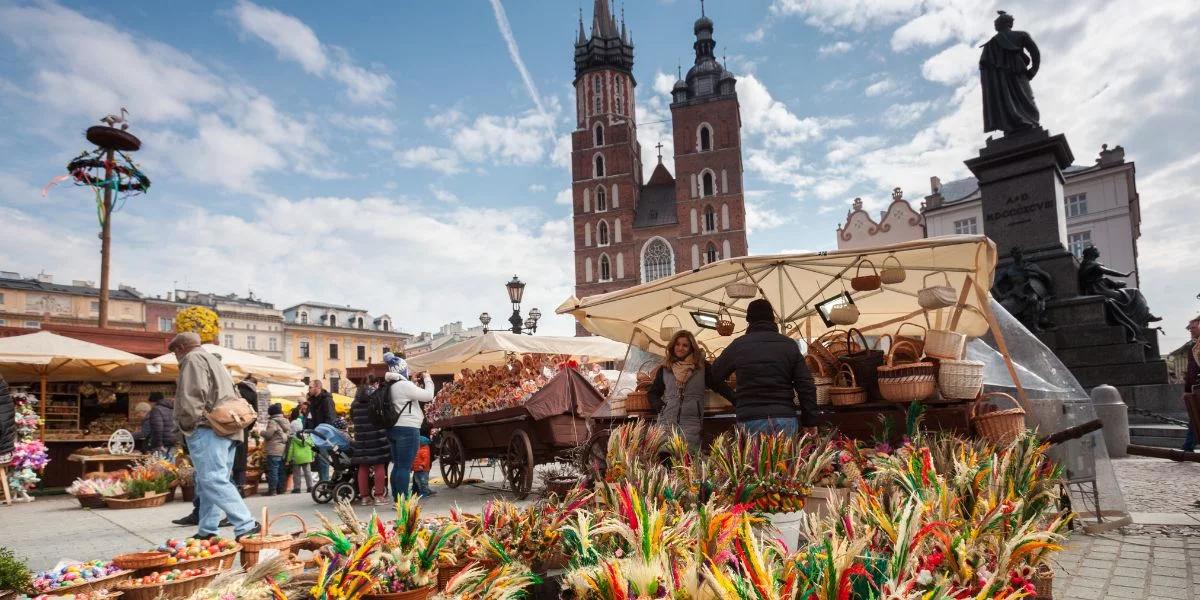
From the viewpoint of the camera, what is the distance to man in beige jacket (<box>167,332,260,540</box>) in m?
5.46

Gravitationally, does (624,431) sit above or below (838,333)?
below

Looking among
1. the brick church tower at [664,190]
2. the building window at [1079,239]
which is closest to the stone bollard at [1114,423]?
the building window at [1079,239]

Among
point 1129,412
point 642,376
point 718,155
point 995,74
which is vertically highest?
point 718,155

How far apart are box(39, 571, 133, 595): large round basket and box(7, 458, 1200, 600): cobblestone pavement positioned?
2.32m

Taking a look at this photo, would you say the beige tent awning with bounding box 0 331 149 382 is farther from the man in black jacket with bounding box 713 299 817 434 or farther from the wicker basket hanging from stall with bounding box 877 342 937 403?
the wicker basket hanging from stall with bounding box 877 342 937 403

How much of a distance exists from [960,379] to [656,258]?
201ft

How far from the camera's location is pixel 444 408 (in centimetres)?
1116

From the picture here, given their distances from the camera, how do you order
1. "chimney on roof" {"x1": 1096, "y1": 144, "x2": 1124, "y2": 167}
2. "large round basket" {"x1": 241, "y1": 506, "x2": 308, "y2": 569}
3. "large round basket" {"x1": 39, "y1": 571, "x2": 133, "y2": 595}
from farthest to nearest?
"chimney on roof" {"x1": 1096, "y1": 144, "x2": 1124, "y2": 167}
"large round basket" {"x1": 241, "y1": 506, "x2": 308, "y2": 569}
"large round basket" {"x1": 39, "y1": 571, "x2": 133, "y2": 595}

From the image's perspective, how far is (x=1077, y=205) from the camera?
133 feet

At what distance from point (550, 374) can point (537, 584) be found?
7349mm

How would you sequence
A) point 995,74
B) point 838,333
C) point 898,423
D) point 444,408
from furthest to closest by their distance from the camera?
1. point 995,74
2. point 444,408
3. point 838,333
4. point 898,423

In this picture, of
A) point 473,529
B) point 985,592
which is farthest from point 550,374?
point 985,592

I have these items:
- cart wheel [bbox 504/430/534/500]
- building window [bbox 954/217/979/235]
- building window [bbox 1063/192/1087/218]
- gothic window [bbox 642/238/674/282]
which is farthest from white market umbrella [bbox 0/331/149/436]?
gothic window [bbox 642/238/674/282]

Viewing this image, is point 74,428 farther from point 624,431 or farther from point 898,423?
point 898,423
